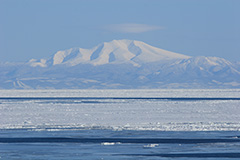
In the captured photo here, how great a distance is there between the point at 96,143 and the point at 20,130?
8.23m

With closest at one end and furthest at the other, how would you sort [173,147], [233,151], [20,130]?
[233,151] → [173,147] → [20,130]

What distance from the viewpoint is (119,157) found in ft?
76.6

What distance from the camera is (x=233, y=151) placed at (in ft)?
81.3

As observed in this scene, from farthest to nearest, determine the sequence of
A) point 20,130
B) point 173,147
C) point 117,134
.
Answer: point 20,130, point 117,134, point 173,147

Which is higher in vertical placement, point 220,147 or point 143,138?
point 143,138

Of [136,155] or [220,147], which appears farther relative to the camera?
[220,147]

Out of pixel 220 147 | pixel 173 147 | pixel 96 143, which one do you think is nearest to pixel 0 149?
pixel 96 143

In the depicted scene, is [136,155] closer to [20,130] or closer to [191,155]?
[191,155]

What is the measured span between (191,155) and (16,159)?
676cm

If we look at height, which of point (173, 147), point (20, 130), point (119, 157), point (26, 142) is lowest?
point (119, 157)

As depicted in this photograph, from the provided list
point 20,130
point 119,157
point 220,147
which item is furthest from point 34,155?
point 20,130

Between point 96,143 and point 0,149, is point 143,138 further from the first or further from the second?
point 0,149

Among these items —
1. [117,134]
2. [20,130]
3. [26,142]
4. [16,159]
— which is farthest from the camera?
[20,130]

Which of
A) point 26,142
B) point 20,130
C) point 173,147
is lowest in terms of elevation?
point 173,147
